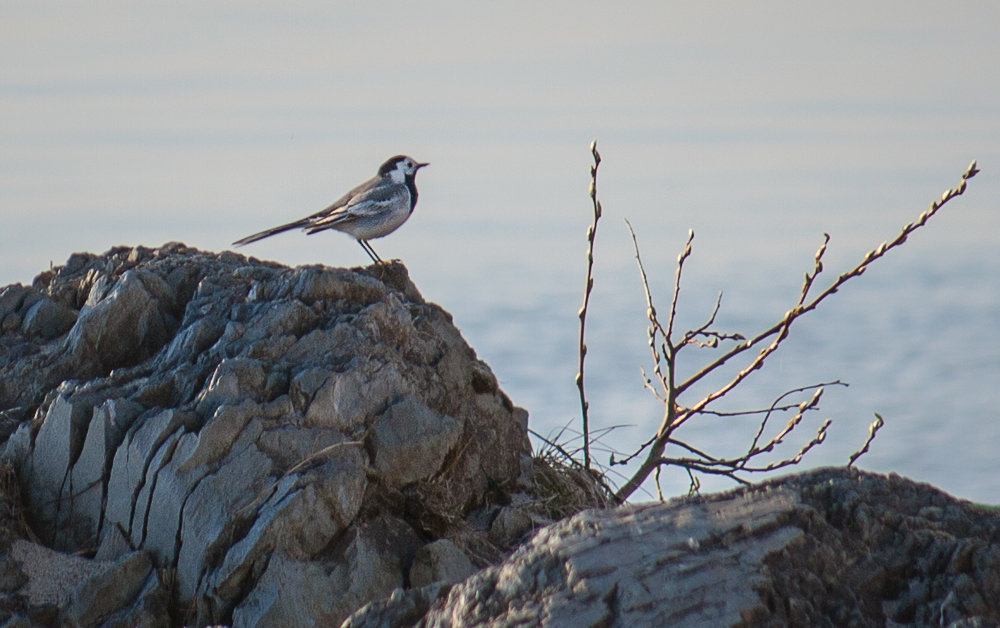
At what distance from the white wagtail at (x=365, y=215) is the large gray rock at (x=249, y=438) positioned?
2.59 m

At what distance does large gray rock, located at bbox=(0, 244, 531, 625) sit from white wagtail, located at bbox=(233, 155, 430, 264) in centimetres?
259

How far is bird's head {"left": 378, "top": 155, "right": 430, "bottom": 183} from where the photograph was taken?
9.93 m

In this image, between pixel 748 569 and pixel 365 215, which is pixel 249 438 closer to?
pixel 748 569

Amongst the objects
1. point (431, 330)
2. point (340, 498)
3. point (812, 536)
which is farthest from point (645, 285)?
point (812, 536)

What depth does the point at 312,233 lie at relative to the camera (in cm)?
889

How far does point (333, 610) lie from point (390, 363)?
1.20 meters

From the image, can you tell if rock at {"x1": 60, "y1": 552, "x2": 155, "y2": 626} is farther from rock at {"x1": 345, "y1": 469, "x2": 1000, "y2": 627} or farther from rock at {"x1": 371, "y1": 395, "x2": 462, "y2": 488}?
rock at {"x1": 345, "y1": 469, "x2": 1000, "y2": 627}

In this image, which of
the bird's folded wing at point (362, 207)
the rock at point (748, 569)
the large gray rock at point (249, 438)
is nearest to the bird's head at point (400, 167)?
the bird's folded wing at point (362, 207)

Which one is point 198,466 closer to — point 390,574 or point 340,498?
point 340,498

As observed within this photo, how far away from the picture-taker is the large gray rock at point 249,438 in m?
4.70

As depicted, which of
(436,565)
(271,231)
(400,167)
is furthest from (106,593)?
(400,167)

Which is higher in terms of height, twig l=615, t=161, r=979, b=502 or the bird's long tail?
the bird's long tail

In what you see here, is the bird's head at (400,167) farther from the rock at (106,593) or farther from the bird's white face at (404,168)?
the rock at (106,593)

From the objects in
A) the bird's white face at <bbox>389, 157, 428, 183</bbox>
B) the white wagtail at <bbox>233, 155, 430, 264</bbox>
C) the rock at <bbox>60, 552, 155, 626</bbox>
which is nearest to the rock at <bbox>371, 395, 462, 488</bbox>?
the rock at <bbox>60, 552, 155, 626</bbox>
